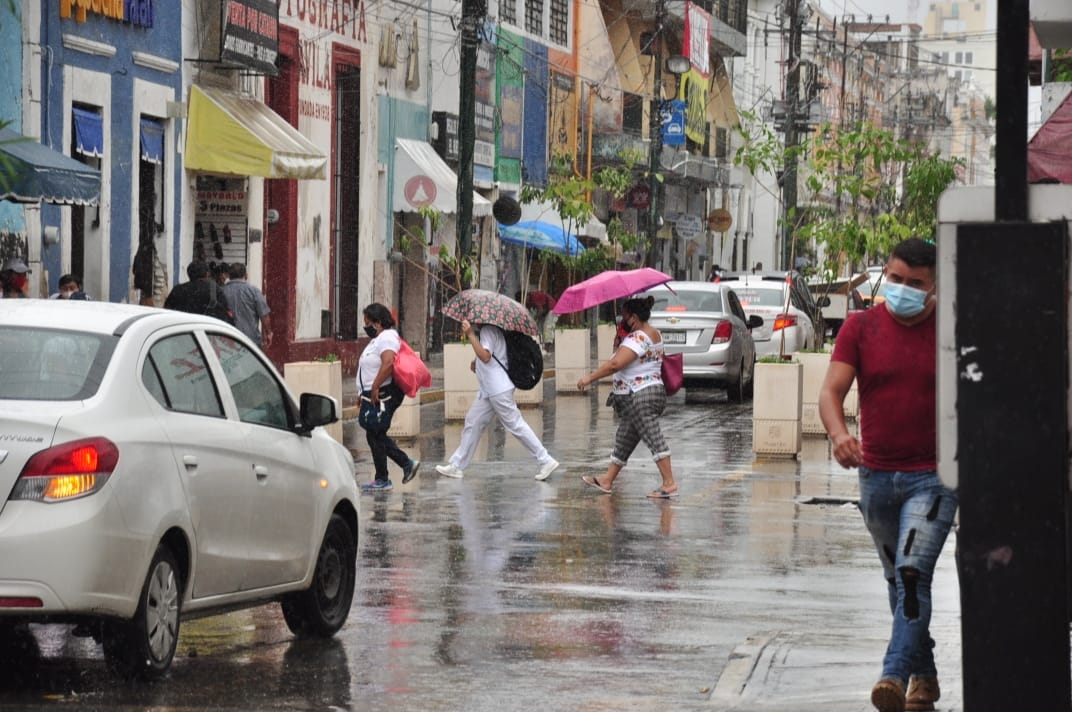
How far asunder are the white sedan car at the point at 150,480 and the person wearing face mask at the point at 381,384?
7.29 metres

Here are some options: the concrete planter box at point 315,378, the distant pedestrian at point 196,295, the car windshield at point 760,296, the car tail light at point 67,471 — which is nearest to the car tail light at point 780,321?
the car windshield at point 760,296

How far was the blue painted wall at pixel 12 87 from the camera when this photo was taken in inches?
870

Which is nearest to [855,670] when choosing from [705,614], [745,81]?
[705,614]

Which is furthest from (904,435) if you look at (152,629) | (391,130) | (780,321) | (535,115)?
(535,115)

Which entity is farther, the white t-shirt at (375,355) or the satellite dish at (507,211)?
the satellite dish at (507,211)

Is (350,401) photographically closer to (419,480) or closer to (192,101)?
(192,101)

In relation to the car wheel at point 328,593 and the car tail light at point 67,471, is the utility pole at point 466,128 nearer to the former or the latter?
the car wheel at point 328,593

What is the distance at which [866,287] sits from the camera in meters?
51.3

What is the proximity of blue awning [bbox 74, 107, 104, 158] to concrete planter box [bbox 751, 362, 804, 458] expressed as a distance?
822cm

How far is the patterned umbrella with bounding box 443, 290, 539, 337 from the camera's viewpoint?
18.7 metres

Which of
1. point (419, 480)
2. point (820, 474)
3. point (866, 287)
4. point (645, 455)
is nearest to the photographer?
point (419, 480)

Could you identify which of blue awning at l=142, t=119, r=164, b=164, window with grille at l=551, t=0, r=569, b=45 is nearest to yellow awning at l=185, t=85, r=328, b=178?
blue awning at l=142, t=119, r=164, b=164

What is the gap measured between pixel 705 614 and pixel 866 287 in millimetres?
40838

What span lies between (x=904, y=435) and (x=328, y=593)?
3.31 meters
